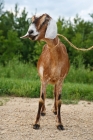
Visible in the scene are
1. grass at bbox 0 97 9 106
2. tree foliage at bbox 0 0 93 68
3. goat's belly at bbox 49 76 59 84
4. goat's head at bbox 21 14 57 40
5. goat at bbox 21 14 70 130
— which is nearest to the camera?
goat's head at bbox 21 14 57 40

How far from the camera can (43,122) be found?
616 cm

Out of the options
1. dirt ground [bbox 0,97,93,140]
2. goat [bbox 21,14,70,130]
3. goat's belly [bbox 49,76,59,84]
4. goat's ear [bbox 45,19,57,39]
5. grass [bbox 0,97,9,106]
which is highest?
goat's ear [bbox 45,19,57,39]

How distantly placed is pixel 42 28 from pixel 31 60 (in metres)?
13.7

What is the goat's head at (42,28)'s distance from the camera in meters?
4.93

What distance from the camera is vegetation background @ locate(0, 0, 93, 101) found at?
9328 millimetres

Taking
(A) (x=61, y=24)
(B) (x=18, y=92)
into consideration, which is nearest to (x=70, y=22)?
(A) (x=61, y=24)

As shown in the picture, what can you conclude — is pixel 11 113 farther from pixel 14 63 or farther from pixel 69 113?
pixel 14 63

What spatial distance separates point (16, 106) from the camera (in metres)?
7.55

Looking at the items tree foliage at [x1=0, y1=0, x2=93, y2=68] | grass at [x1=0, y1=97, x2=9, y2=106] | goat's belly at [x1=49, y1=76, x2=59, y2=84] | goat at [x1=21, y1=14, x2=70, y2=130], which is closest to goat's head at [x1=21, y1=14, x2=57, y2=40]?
goat at [x1=21, y1=14, x2=70, y2=130]

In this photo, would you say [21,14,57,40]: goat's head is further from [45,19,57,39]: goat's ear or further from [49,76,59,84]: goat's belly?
[49,76,59,84]: goat's belly

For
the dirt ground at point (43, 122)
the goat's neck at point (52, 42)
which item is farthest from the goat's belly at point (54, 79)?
the dirt ground at point (43, 122)

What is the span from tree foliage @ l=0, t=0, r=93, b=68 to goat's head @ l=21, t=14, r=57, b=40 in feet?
42.8

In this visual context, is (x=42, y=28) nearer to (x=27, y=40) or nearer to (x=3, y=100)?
(x=3, y=100)

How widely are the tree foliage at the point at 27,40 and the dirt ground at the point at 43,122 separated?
10.8 m
